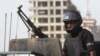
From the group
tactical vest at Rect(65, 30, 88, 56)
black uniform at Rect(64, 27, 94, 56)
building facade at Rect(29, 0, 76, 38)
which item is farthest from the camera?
building facade at Rect(29, 0, 76, 38)

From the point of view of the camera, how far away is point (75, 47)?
5.68 meters

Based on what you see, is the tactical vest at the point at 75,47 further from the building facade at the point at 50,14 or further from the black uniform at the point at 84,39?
the building facade at the point at 50,14

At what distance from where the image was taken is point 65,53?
580 centimetres

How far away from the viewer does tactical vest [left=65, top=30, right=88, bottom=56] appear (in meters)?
5.61

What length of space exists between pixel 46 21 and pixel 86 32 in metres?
105

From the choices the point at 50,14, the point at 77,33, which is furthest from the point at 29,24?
the point at 50,14

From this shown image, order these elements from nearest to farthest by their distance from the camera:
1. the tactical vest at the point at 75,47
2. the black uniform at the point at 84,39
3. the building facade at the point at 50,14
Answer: the black uniform at the point at 84,39, the tactical vest at the point at 75,47, the building facade at the point at 50,14

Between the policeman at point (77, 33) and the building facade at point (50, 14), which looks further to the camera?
the building facade at point (50, 14)

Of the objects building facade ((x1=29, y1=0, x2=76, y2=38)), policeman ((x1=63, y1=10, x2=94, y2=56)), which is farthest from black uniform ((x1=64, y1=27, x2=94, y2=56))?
building facade ((x1=29, y1=0, x2=76, y2=38))

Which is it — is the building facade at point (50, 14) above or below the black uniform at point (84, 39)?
above

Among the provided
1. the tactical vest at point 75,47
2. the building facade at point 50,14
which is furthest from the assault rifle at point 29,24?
the building facade at point 50,14

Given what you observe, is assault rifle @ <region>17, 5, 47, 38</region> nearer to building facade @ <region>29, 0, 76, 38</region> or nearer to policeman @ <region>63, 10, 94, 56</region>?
policeman @ <region>63, 10, 94, 56</region>

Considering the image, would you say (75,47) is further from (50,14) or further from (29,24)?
(50,14)

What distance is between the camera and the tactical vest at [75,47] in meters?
5.61
